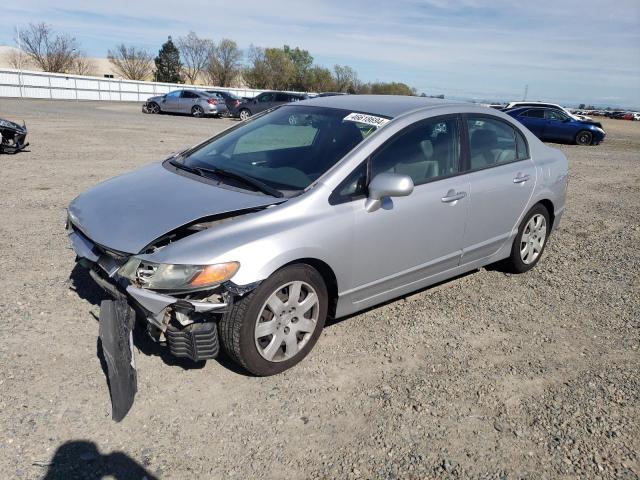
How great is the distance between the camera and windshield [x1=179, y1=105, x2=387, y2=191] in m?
3.71

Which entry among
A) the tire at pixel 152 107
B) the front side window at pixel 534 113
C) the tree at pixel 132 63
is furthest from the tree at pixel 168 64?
the front side window at pixel 534 113

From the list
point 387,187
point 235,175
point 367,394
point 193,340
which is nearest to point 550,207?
point 387,187

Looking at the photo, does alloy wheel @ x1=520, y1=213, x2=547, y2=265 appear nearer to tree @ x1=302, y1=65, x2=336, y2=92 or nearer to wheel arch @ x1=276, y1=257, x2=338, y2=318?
wheel arch @ x1=276, y1=257, x2=338, y2=318

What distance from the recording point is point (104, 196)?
12.2 ft

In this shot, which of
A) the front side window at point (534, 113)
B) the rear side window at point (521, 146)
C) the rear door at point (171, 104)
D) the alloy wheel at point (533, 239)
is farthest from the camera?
the rear door at point (171, 104)

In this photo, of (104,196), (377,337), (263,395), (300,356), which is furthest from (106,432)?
(377,337)

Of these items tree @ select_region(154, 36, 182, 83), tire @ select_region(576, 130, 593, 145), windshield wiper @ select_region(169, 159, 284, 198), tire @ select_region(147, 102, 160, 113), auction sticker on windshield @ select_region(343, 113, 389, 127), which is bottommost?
tire @ select_region(576, 130, 593, 145)

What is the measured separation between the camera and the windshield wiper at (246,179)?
3482 mm

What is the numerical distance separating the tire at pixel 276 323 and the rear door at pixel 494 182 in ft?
5.43

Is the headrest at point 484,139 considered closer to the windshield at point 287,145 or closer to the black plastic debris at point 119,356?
the windshield at point 287,145

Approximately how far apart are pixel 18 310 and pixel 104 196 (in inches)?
44.9

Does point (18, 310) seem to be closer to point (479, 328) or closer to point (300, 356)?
point (300, 356)

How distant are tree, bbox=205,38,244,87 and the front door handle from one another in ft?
234

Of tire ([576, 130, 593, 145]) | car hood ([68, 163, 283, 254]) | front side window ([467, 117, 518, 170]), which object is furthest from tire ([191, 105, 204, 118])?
car hood ([68, 163, 283, 254])
